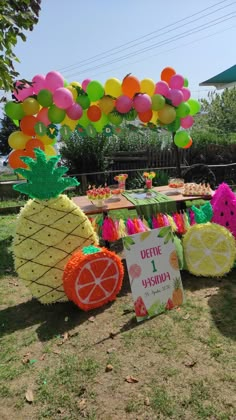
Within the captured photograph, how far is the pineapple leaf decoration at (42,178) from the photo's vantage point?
358cm

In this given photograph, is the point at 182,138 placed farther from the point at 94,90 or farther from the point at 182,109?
the point at 94,90

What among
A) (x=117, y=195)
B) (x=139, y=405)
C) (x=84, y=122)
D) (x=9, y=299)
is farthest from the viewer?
(x=84, y=122)

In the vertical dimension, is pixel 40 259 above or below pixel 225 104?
below

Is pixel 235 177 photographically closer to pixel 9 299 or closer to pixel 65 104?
pixel 65 104

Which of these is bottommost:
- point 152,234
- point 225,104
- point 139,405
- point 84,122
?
point 139,405

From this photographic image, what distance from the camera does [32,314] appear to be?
3.71 metres

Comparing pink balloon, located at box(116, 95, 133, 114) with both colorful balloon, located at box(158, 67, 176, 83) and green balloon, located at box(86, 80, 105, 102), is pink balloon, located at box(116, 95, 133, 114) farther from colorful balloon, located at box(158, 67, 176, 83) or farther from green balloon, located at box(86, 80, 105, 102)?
colorful balloon, located at box(158, 67, 176, 83)

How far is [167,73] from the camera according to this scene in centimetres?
693

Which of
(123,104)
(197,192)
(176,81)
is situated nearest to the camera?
(197,192)

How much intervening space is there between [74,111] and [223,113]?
51.5 feet

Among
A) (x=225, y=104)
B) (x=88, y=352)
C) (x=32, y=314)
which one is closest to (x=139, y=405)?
(x=88, y=352)

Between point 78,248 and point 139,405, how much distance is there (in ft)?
6.00

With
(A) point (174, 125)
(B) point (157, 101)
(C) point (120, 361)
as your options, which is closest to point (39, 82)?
(B) point (157, 101)

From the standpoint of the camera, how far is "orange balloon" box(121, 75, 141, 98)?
635cm
